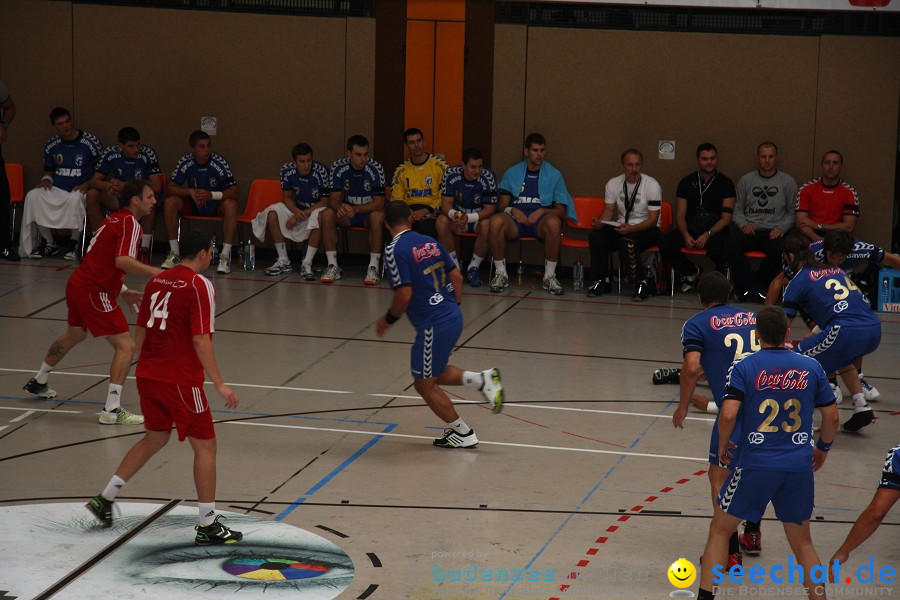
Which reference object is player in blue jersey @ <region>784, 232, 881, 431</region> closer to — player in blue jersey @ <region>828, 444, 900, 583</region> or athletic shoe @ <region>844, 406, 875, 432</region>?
athletic shoe @ <region>844, 406, 875, 432</region>

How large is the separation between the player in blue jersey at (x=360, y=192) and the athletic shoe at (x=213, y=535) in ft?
27.3

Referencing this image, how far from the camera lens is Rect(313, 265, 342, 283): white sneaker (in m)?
15.1

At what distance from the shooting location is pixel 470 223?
15.1 metres

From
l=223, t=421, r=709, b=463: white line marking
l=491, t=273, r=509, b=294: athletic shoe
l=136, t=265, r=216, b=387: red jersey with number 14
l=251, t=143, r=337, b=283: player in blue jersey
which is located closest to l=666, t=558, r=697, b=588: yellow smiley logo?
l=223, t=421, r=709, b=463: white line marking

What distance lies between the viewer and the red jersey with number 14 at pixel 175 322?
684 centimetres

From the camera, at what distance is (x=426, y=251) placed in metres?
8.64

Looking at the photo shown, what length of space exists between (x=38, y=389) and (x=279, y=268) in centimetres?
591

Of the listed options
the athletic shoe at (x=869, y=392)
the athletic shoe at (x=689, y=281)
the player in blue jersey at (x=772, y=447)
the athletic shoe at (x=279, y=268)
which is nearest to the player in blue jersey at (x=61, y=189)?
the athletic shoe at (x=279, y=268)

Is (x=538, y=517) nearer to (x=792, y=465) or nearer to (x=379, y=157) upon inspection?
(x=792, y=465)

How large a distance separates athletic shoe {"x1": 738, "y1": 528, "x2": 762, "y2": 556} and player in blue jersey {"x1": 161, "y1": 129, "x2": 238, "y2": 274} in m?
9.95

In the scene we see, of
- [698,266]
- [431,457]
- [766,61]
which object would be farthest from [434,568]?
[766,61]

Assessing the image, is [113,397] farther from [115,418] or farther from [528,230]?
[528,230]

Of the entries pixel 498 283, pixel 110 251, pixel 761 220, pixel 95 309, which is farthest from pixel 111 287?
pixel 761 220

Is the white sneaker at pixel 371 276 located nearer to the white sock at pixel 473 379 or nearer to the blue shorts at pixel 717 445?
the white sock at pixel 473 379
